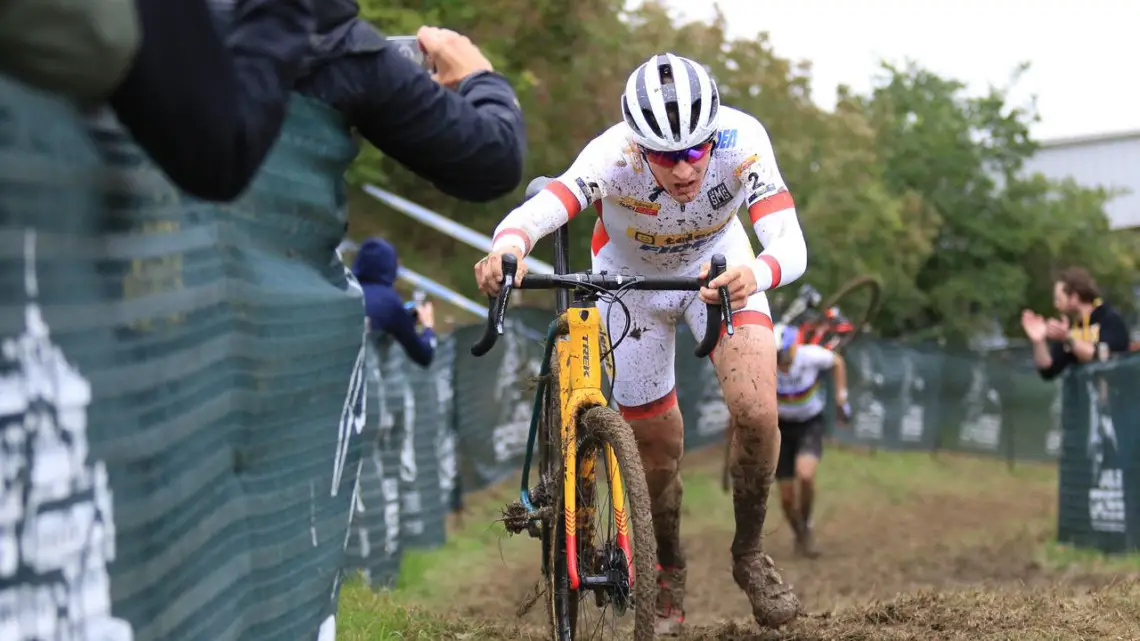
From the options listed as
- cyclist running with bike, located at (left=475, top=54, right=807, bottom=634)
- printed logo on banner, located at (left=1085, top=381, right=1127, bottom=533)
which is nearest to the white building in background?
printed logo on banner, located at (left=1085, top=381, right=1127, bottom=533)

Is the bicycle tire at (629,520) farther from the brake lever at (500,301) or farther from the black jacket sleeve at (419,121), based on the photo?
the black jacket sleeve at (419,121)

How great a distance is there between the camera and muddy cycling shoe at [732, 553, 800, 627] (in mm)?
5066

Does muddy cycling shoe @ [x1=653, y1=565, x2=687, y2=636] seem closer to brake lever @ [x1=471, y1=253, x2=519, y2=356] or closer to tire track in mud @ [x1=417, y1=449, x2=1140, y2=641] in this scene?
tire track in mud @ [x1=417, y1=449, x2=1140, y2=641]

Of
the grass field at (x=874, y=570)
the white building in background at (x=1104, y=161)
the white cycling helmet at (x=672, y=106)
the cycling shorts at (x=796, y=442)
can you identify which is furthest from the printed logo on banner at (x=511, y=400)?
the white building in background at (x=1104, y=161)

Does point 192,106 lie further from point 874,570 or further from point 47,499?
point 874,570

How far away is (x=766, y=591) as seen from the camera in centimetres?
513

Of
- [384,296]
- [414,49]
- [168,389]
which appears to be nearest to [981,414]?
[384,296]

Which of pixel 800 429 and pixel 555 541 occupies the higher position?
pixel 555 541

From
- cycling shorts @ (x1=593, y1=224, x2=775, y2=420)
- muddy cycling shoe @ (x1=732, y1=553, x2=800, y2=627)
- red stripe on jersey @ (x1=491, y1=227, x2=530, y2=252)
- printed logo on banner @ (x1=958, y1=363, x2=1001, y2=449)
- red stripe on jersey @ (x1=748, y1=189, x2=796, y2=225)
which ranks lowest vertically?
printed logo on banner @ (x1=958, y1=363, x2=1001, y2=449)

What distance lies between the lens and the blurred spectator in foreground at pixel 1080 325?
408 inches

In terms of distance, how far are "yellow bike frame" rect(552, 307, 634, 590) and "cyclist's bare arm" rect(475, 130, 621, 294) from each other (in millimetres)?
328

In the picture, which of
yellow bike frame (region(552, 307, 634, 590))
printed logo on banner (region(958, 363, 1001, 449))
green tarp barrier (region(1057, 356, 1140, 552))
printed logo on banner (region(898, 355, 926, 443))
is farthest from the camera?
printed logo on banner (region(898, 355, 926, 443))

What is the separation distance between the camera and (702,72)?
186 inches

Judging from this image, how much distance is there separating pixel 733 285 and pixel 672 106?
2.42 ft
